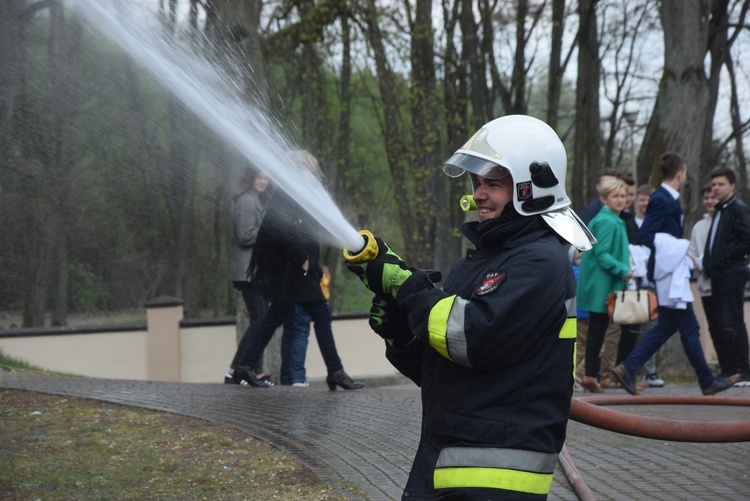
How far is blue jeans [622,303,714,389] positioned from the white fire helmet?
6189 mm

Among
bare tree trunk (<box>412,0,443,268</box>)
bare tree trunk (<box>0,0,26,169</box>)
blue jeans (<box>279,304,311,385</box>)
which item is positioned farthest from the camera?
bare tree trunk (<box>412,0,443,268</box>)

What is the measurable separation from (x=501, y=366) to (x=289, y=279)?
6.11 meters

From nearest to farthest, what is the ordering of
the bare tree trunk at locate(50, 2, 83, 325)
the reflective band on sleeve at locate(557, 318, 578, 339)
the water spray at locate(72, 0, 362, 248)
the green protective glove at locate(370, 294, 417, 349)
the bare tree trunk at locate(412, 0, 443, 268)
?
the reflective band on sleeve at locate(557, 318, 578, 339)
the green protective glove at locate(370, 294, 417, 349)
the water spray at locate(72, 0, 362, 248)
the bare tree trunk at locate(50, 2, 83, 325)
the bare tree trunk at locate(412, 0, 443, 268)

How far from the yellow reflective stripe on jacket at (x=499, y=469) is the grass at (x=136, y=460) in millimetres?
2212

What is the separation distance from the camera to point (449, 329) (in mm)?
2965

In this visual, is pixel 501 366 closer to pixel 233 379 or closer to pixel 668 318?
pixel 668 318

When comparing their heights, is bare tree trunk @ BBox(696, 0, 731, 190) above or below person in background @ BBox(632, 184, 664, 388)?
above

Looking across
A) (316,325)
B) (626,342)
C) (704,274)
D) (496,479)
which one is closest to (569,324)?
(496,479)

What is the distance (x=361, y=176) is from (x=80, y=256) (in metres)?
8.76

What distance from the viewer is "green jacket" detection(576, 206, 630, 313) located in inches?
356

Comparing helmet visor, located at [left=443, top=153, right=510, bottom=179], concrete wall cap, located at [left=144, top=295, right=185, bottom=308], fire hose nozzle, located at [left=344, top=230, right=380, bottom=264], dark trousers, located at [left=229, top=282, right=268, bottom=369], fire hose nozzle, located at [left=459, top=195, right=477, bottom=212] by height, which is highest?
helmet visor, located at [left=443, top=153, right=510, bottom=179]

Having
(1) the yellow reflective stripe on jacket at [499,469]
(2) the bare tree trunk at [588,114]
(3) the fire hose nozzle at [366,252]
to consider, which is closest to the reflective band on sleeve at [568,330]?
(1) the yellow reflective stripe on jacket at [499,469]

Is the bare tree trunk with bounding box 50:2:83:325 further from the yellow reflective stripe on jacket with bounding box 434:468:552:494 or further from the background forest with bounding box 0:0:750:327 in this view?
the yellow reflective stripe on jacket with bounding box 434:468:552:494

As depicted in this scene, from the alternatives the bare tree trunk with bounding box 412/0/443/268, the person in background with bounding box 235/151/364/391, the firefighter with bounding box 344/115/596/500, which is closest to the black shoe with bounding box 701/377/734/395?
the person in background with bounding box 235/151/364/391
